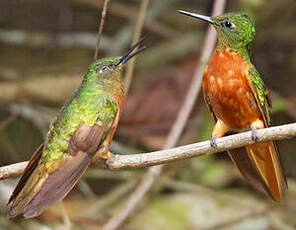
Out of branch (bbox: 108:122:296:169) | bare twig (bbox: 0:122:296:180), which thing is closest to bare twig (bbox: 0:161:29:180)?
bare twig (bbox: 0:122:296:180)

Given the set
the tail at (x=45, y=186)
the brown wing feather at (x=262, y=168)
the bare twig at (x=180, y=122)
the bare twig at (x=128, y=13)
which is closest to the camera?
the tail at (x=45, y=186)

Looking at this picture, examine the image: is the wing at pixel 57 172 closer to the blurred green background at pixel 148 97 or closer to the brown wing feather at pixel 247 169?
the brown wing feather at pixel 247 169

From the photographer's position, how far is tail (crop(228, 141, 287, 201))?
2902 mm

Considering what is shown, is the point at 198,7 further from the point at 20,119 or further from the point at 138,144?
the point at 20,119

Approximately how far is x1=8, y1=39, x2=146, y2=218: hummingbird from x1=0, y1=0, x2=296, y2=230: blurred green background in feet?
5.06

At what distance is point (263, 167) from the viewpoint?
3.00 m

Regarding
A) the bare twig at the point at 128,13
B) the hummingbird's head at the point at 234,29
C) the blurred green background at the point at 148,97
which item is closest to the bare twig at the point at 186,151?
the hummingbird's head at the point at 234,29

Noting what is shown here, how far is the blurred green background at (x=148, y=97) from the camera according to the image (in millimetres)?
4766

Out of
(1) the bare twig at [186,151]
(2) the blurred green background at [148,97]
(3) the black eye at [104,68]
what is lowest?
(2) the blurred green background at [148,97]

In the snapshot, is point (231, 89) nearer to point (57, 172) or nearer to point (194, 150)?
point (194, 150)

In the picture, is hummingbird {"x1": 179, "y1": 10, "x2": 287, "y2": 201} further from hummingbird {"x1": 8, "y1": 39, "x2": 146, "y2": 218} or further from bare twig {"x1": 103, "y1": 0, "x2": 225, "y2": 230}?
bare twig {"x1": 103, "y1": 0, "x2": 225, "y2": 230}

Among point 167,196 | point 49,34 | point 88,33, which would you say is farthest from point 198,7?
point 167,196

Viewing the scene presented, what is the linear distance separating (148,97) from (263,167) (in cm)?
239

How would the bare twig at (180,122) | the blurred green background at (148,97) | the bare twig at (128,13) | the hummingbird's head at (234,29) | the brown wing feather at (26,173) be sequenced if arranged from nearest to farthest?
the brown wing feather at (26,173)
the hummingbird's head at (234,29)
the bare twig at (180,122)
the blurred green background at (148,97)
the bare twig at (128,13)
